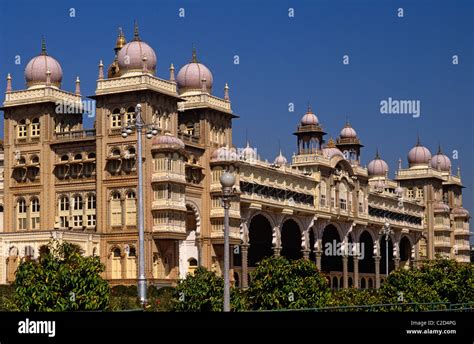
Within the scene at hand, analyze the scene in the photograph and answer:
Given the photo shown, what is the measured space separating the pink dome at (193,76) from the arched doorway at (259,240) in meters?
18.1

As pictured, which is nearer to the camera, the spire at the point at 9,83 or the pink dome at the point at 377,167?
the spire at the point at 9,83

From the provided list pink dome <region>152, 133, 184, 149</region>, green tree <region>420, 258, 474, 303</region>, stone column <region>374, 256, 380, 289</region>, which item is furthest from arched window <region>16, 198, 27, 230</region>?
stone column <region>374, 256, 380, 289</region>

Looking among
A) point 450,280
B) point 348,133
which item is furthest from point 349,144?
point 450,280

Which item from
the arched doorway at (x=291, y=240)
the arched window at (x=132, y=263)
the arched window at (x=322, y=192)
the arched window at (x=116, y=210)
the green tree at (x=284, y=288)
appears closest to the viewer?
the green tree at (x=284, y=288)

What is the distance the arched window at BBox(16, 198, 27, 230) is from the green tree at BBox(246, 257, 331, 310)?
142 ft

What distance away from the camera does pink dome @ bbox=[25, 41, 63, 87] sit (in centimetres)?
8675

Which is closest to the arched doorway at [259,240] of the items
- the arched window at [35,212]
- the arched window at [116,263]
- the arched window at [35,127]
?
the arched window at [116,263]

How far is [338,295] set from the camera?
5462cm

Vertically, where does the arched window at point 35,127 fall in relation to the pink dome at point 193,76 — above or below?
below

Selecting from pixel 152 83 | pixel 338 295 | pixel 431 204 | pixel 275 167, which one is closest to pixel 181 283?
pixel 338 295

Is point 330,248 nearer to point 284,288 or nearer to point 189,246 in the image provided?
point 189,246

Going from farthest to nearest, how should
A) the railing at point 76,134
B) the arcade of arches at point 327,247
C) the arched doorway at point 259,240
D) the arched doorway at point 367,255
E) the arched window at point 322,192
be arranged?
the arched doorway at point 367,255, the arched window at point 322,192, the arched doorway at point 259,240, the arcade of arches at point 327,247, the railing at point 76,134

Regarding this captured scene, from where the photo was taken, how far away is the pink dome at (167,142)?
3150 inches

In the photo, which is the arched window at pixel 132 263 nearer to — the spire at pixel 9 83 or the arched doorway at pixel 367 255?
the spire at pixel 9 83
